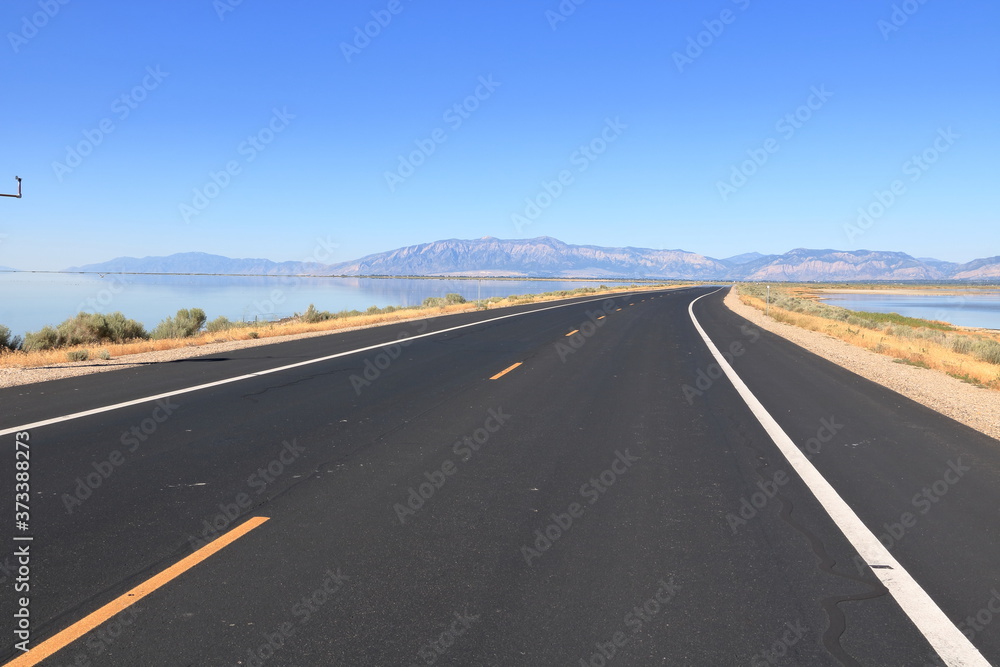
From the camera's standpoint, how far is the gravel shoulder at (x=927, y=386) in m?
9.41

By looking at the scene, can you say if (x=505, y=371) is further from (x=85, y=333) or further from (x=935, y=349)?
(x=935, y=349)

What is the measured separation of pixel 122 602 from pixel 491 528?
2367 millimetres

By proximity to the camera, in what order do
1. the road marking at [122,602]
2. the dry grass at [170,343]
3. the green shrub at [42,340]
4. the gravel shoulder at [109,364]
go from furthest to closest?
1. the green shrub at [42,340]
2. the dry grass at [170,343]
3. the gravel shoulder at [109,364]
4. the road marking at [122,602]

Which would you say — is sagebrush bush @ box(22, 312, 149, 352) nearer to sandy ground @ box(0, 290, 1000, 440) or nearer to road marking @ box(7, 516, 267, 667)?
sandy ground @ box(0, 290, 1000, 440)

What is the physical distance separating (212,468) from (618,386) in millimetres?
7023

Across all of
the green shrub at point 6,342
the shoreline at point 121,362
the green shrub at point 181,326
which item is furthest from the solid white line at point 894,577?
the green shrub at point 181,326

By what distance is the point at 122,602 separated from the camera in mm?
3621

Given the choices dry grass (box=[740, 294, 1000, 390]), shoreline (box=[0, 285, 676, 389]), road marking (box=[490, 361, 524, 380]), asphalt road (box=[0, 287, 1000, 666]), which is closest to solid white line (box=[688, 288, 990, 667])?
asphalt road (box=[0, 287, 1000, 666])

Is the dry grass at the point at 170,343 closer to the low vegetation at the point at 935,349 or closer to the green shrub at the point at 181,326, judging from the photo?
the green shrub at the point at 181,326

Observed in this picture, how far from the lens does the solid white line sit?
131 inches

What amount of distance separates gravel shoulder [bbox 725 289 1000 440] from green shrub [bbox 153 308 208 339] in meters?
20.4

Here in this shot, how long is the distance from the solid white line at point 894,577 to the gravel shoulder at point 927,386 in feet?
12.4

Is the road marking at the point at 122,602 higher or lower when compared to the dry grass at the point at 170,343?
lower

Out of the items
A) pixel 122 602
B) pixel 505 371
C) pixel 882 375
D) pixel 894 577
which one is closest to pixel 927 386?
pixel 882 375
